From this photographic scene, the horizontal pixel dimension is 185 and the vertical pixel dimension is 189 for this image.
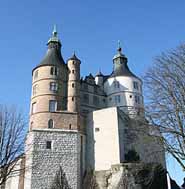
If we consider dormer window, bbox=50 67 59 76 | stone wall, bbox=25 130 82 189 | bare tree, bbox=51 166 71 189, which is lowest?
bare tree, bbox=51 166 71 189

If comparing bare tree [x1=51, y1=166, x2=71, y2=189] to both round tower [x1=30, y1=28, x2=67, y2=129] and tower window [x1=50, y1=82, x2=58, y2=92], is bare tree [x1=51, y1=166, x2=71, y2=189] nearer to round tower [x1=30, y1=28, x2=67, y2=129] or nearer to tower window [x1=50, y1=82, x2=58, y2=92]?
round tower [x1=30, y1=28, x2=67, y2=129]

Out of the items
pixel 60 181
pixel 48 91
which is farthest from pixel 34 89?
pixel 60 181

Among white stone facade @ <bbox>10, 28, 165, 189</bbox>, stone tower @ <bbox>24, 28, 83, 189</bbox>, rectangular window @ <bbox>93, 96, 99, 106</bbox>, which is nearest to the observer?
stone tower @ <bbox>24, 28, 83, 189</bbox>

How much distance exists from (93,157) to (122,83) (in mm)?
15932

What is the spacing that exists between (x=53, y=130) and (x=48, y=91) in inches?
257

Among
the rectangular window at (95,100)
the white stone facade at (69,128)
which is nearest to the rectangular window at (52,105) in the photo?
the white stone facade at (69,128)

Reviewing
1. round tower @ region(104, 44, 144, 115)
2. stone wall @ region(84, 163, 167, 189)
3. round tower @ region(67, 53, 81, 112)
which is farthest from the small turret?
stone wall @ region(84, 163, 167, 189)

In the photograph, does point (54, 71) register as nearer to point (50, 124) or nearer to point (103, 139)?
point (50, 124)

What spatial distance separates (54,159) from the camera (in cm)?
4144

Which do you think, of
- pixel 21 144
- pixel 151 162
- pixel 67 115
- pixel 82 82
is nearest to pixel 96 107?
pixel 82 82

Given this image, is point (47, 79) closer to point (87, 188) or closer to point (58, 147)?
point (58, 147)

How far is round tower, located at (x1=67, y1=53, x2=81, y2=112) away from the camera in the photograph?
154 ft

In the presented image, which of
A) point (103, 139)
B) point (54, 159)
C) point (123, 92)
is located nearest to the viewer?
point (54, 159)

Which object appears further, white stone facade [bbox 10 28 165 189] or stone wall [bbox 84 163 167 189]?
white stone facade [bbox 10 28 165 189]
